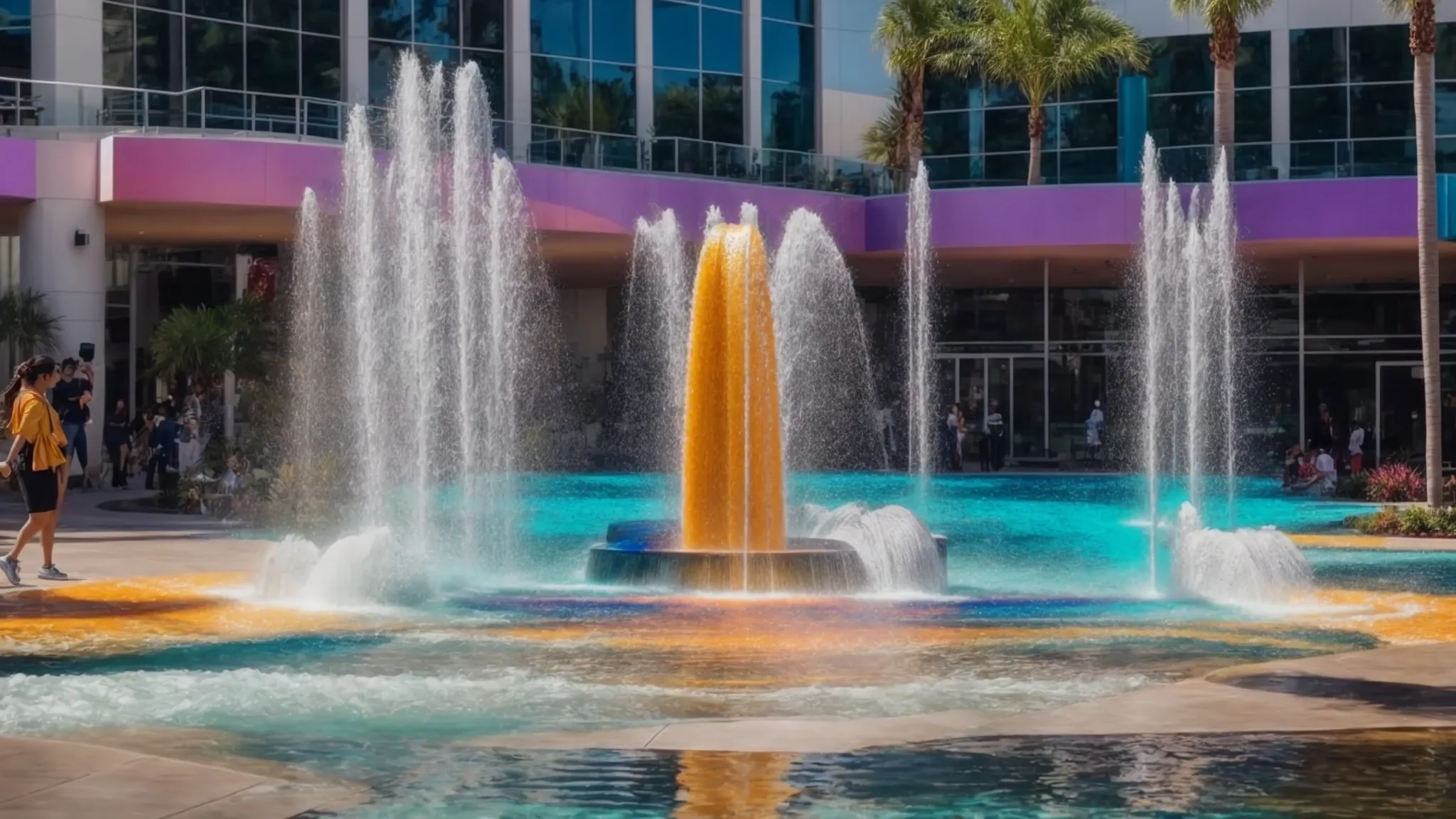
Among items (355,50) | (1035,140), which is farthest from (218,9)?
(1035,140)

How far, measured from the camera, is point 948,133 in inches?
1647

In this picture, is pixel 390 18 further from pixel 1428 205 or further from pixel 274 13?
pixel 1428 205

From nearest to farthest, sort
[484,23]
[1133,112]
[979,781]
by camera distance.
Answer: [979,781] → [484,23] → [1133,112]

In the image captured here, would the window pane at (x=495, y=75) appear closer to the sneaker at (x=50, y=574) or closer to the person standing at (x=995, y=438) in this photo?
the person standing at (x=995, y=438)

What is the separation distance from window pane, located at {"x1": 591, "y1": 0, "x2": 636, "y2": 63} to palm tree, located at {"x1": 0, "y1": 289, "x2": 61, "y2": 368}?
13.4 metres

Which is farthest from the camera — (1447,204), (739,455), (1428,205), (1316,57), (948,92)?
(948,92)

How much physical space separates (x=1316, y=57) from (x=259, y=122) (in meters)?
21.0

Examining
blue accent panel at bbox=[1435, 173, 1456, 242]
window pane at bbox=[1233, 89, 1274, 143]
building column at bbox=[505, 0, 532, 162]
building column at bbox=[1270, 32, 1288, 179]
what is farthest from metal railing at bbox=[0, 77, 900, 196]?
blue accent panel at bbox=[1435, 173, 1456, 242]

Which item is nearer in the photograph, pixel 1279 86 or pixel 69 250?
pixel 69 250

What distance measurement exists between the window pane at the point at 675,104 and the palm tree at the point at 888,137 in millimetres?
4400

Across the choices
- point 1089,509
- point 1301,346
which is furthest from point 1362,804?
point 1301,346

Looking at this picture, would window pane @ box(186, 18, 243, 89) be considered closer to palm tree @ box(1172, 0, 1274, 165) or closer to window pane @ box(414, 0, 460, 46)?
window pane @ box(414, 0, 460, 46)

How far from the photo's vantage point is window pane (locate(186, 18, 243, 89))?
3419 cm

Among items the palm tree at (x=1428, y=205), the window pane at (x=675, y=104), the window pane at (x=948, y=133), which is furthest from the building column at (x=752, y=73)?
the palm tree at (x=1428, y=205)
